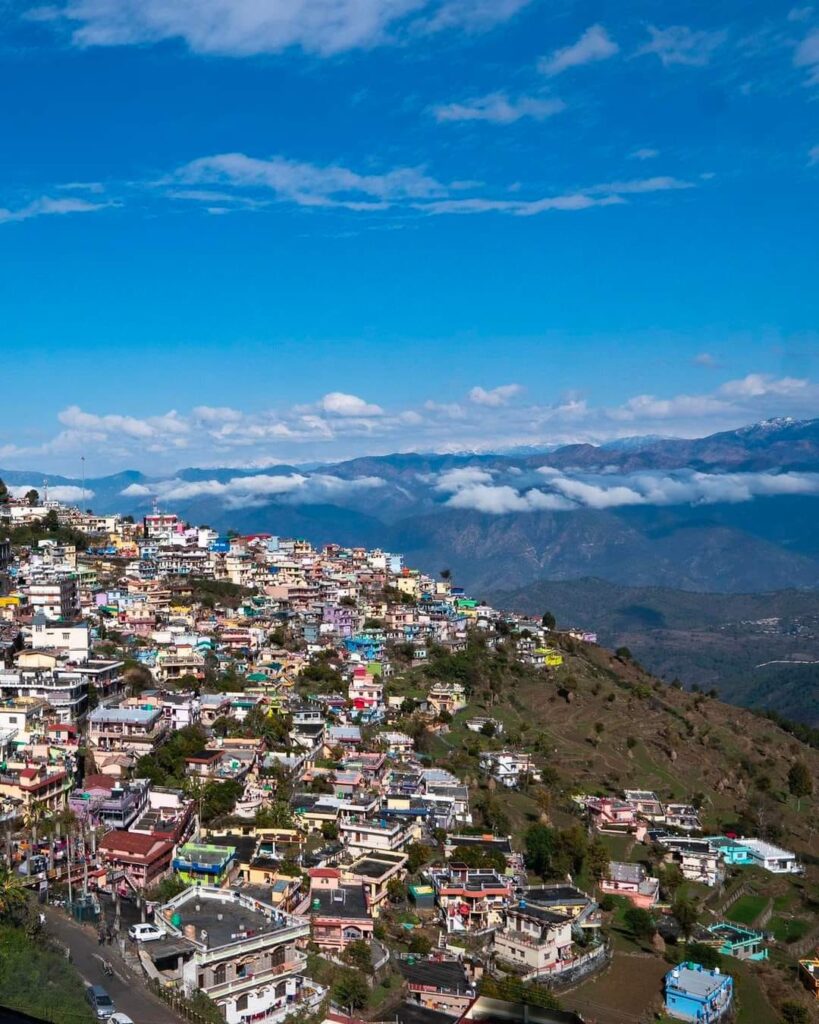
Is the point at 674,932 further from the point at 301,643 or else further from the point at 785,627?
the point at 785,627

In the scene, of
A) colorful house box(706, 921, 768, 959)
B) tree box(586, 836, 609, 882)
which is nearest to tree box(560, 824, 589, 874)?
tree box(586, 836, 609, 882)

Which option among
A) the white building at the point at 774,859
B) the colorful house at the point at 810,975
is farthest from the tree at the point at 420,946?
the white building at the point at 774,859

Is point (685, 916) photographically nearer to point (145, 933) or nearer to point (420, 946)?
point (420, 946)

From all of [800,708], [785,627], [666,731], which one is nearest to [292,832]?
[666,731]

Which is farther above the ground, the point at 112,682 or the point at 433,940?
the point at 112,682

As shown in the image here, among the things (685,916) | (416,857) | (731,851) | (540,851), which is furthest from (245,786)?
(731,851)

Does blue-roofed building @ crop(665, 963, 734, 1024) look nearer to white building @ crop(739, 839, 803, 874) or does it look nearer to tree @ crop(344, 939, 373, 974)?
tree @ crop(344, 939, 373, 974)

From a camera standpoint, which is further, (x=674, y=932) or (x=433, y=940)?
(x=674, y=932)
